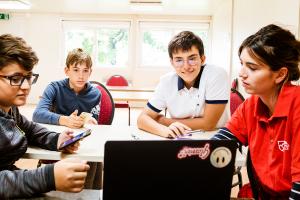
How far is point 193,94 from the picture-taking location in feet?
6.48

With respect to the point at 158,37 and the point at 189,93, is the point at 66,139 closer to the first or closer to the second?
the point at 189,93

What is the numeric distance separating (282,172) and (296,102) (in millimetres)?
245

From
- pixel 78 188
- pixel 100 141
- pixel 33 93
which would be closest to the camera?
pixel 78 188

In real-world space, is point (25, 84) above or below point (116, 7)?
below

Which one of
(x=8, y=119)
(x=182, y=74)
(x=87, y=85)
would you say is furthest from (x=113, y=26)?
(x=8, y=119)

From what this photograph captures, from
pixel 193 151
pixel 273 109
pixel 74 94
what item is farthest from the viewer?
pixel 74 94

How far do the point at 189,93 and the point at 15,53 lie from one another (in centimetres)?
111

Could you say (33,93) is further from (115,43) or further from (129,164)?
(129,164)

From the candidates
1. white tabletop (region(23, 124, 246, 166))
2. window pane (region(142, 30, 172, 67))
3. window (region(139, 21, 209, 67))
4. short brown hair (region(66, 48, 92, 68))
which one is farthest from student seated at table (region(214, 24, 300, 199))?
window pane (region(142, 30, 172, 67))

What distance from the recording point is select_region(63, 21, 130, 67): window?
27.9 feet

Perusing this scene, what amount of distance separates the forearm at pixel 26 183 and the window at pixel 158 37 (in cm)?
755

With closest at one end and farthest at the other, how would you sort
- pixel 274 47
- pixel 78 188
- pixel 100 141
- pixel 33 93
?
pixel 78 188
pixel 274 47
pixel 100 141
pixel 33 93

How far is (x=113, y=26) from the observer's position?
8.46 m

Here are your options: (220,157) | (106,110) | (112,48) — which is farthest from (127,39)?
(220,157)
